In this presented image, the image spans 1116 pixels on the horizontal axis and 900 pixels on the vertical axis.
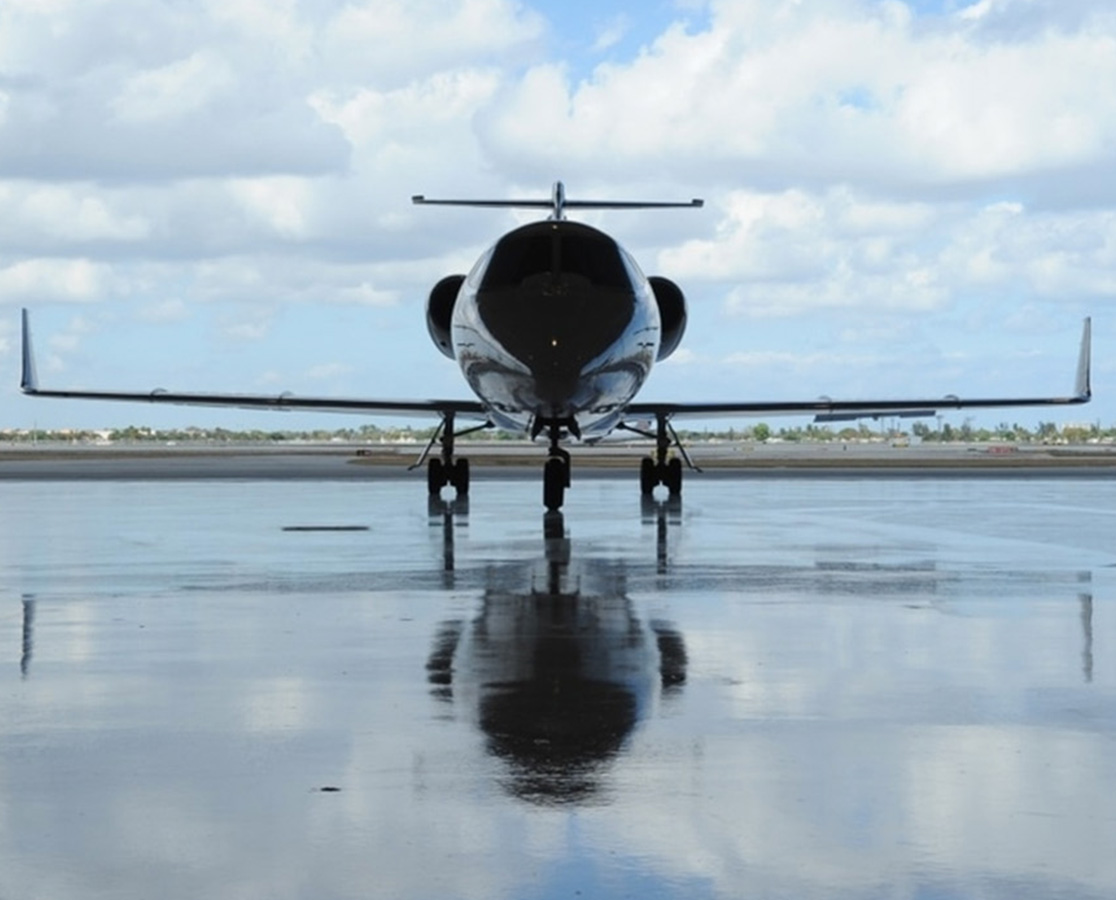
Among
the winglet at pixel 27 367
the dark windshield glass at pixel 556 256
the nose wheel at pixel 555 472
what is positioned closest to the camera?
the dark windshield glass at pixel 556 256

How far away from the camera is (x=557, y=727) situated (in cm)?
620

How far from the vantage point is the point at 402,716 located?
6.38 m

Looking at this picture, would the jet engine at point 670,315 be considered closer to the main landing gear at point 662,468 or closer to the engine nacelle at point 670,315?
the engine nacelle at point 670,315

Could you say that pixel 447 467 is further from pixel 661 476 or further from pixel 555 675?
pixel 555 675

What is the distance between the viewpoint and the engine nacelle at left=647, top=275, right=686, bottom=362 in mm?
24984

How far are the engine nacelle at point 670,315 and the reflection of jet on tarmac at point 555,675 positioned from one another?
44.7 ft

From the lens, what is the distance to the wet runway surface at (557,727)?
431 cm

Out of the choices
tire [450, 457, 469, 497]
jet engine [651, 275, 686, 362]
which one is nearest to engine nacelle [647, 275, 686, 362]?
jet engine [651, 275, 686, 362]

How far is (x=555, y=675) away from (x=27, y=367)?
27.2m

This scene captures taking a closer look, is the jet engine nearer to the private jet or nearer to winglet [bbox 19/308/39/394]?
the private jet

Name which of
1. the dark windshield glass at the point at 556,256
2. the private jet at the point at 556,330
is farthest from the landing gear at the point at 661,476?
the dark windshield glass at the point at 556,256

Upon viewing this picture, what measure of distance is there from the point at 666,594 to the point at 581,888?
6.93 meters

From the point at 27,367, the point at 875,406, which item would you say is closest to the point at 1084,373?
the point at 875,406

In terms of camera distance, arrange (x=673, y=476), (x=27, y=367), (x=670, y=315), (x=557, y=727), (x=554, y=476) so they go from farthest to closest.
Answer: (x=27, y=367)
(x=673, y=476)
(x=670, y=315)
(x=554, y=476)
(x=557, y=727)
